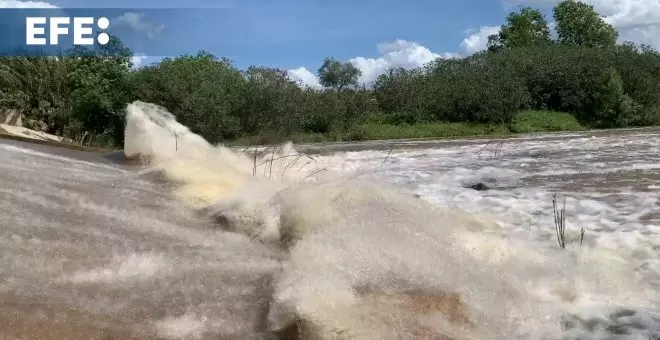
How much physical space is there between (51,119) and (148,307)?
32.6 metres

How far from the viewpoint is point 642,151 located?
14438 mm

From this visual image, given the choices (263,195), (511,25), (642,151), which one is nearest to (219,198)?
(263,195)

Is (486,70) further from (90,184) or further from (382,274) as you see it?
(382,274)

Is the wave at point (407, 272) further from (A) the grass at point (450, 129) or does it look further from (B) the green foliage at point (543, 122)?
(B) the green foliage at point (543, 122)

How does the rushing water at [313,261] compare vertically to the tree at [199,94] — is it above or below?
below

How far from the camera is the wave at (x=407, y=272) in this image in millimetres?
3533

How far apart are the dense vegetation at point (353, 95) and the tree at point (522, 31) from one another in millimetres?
13564

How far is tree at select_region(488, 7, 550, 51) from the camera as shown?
58.1 meters

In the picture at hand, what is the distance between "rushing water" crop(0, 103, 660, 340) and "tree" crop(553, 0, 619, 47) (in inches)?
2133

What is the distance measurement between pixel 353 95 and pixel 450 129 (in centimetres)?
627

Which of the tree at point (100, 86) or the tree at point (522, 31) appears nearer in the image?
the tree at point (100, 86)

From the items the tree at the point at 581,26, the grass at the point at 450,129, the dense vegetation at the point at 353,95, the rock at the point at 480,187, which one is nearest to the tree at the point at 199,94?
the dense vegetation at the point at 353,95

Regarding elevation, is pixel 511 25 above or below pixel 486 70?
above

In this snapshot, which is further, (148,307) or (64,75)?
(64,75)
